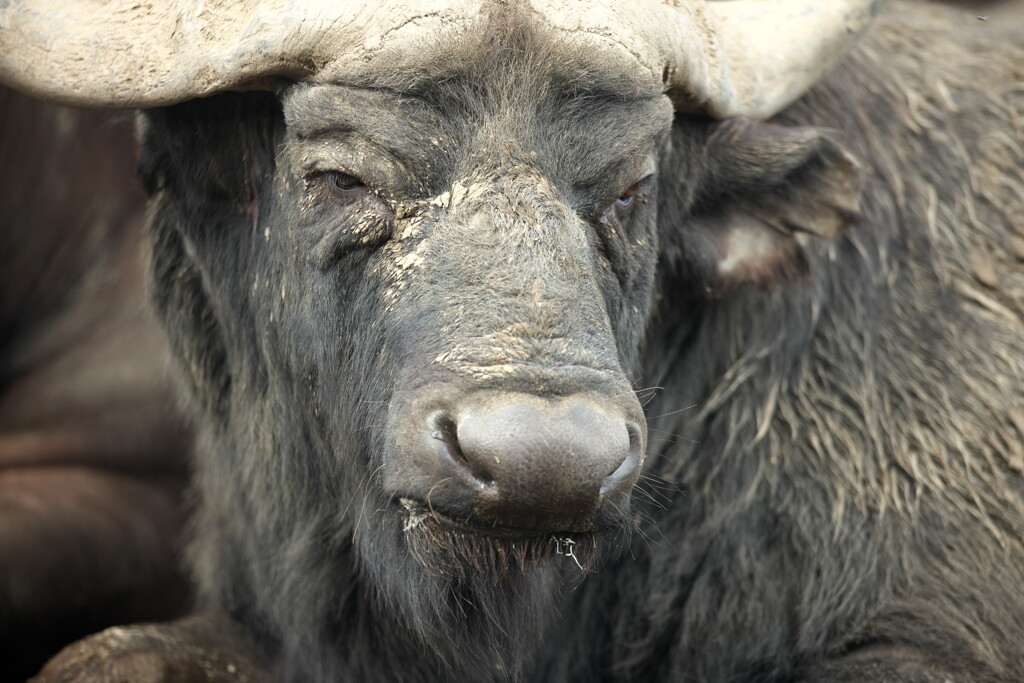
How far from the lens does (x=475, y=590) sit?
10.9 feet

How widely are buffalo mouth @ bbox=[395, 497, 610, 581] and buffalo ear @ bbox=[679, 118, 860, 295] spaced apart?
1433mm

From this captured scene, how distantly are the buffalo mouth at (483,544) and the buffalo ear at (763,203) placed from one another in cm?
143

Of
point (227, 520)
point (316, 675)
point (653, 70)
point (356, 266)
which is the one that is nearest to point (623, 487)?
point (356, 266)

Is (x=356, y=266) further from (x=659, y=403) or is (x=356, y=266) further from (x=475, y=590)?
(x=659, y=403)

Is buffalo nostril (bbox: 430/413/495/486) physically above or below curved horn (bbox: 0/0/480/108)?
below

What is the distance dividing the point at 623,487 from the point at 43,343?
5024 millimetres

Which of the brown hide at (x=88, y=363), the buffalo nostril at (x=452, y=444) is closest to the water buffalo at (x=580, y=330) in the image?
the buffalo nostril at (x=452, y=444)

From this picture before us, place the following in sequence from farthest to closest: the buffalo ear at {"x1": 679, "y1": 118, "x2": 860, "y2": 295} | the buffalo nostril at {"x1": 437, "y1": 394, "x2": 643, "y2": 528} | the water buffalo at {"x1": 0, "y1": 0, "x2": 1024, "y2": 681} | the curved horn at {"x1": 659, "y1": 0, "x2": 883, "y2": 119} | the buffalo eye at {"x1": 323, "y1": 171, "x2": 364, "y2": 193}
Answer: the buffalo ear at {"x1": 679, "y1": 118, "x2": 860, "y2": 295}, the curved horn at {"x1": 659, "y1": 0, "x2": 883, "y2": 119}, the buffalo eye at {"x1": 323, "y1": 171, "x2": 364, "y2": 193}, the water buffalo at {"x1": 0, "y1": 0, "x2": 1024, "y2": 681}, the buffalo nostril at {"x1": 437, "y1": 394, "x2": 643, "y2": 528}

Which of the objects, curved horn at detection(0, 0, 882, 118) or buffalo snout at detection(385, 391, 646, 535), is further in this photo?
curved horn at detection(0, 0, 882, 118)

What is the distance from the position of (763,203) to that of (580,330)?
1511mm

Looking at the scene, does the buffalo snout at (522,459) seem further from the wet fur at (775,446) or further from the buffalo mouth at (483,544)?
the wet fur at (775,446)

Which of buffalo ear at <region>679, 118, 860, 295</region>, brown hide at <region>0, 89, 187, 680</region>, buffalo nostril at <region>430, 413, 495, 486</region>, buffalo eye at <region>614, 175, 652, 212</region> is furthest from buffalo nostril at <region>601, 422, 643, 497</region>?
brown hide at <region>0, 89, 187, 680</region>

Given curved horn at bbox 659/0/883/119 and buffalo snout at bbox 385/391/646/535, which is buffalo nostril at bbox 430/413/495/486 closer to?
buffalo snout at bbox 385/391/646/535

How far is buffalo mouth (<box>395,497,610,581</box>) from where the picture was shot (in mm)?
2996
